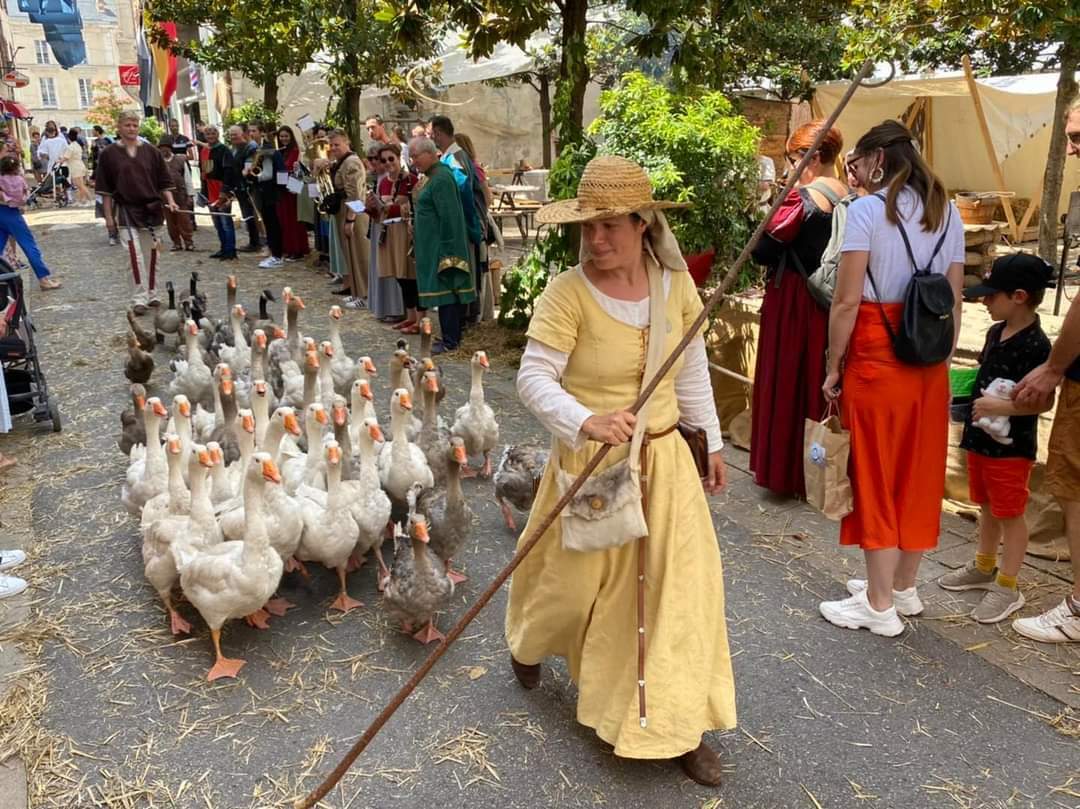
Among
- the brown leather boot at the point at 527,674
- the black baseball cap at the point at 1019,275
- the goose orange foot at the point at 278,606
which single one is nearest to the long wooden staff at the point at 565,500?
the brown leather boot at the point at 527,674

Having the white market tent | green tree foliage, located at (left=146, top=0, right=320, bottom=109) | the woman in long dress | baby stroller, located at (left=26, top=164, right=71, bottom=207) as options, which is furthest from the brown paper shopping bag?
baby stroller, located at (left=26, top=164, right=71, bottom=207)

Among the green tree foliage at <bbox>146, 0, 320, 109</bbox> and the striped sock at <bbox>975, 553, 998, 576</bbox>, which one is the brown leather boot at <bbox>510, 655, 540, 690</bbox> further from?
the green tree foliage at <bbox>146, 0, 320, 109</bbox>

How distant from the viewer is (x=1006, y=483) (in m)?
3.77

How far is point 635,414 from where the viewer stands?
2525 millimetres

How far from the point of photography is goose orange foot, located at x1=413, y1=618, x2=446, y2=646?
152 inches

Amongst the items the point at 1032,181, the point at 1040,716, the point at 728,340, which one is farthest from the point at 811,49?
the point at 1040,716

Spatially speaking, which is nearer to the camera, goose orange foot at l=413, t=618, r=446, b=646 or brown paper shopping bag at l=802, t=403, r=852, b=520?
brown paper shopping bag at l=802, t=403, r=852, b=520

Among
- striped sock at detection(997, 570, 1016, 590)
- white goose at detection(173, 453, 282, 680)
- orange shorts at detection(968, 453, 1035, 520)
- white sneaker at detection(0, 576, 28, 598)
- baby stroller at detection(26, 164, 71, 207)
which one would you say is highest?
baby stroller at detection(26, 164, 71, 207)

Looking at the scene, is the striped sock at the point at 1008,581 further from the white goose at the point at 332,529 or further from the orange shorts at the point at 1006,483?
the white goose at the point at 332,529

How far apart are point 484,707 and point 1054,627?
101 inches

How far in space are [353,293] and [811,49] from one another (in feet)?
32.9

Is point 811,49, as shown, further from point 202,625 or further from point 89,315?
point 202,625

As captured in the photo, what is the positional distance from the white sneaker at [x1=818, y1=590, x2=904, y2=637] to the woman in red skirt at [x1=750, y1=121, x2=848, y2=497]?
1.20 metres

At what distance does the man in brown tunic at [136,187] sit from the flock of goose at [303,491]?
5.22m
